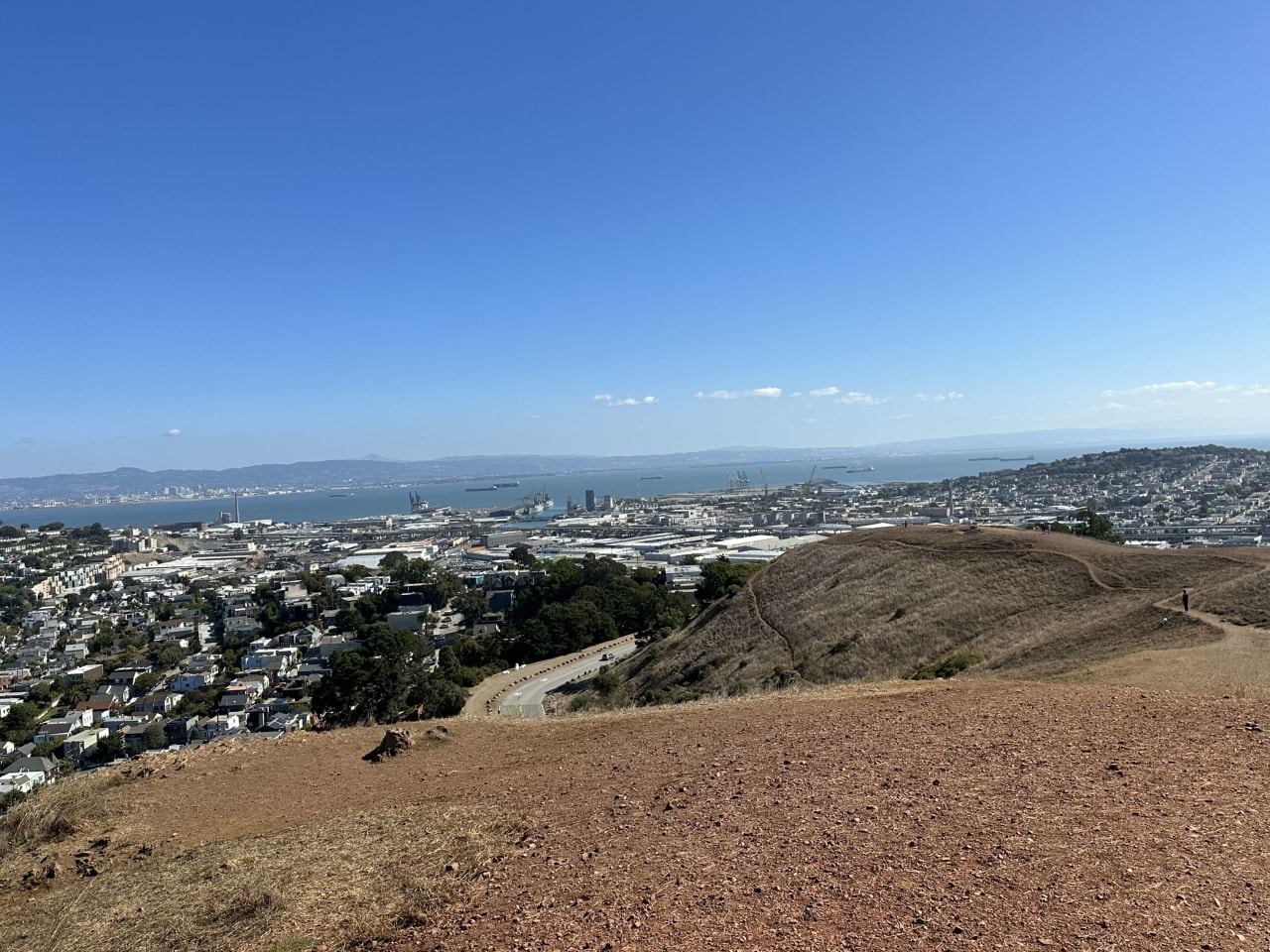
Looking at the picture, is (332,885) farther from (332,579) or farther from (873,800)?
(332,579)

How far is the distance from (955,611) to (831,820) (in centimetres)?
1376

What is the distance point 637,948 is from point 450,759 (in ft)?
18.8

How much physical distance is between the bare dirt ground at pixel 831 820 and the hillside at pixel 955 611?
4598mm

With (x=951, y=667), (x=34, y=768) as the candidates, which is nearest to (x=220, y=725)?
(x=34, y=768)

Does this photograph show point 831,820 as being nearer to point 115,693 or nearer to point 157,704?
point 157,704

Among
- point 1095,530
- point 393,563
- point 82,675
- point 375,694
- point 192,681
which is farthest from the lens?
point 393,563

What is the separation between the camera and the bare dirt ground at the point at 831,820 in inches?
165

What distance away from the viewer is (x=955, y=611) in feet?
59.1

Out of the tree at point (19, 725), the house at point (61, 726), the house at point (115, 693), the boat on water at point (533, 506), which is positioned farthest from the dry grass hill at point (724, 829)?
the boat on water at point (533, 506)

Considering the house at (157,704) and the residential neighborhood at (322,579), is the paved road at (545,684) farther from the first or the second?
the house at (157,704)

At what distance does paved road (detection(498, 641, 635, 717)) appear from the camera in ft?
68.6

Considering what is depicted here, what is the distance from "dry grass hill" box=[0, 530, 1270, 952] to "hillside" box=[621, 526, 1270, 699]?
161 cm

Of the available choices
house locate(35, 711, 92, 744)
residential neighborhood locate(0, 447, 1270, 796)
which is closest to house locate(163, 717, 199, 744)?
residential neighborhood locate(0, 447, 1270, 796)

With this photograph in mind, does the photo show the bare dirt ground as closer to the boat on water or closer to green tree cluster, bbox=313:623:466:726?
green tree cluster, bbox=313:623:466:726
